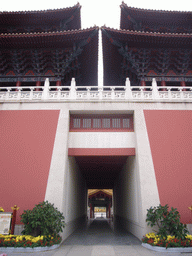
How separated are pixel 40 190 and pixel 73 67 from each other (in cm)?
850

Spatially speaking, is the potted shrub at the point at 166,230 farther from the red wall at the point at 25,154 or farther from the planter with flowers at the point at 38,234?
the red wall at the point at 25,154

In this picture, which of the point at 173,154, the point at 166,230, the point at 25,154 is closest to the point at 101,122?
the point at 173,154

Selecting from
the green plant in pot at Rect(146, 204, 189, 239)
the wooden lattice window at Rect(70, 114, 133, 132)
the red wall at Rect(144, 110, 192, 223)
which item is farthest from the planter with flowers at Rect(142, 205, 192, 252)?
the wooden lattice window at Rect(70, 114, 133, 132)

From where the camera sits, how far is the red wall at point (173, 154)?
7.31m

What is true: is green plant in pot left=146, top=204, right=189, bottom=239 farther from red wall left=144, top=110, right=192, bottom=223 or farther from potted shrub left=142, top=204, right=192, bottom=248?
red wall left=144, top=110, right=192, bottom=223

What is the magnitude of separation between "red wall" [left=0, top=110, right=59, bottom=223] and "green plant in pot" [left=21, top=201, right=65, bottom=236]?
93 cm

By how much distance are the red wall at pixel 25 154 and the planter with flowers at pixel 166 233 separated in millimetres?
4262

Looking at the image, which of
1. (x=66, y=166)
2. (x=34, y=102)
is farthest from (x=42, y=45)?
(x=66, y=166)

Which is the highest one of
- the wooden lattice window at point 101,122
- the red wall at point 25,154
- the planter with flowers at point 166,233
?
the wooden lattice window at point 101,122

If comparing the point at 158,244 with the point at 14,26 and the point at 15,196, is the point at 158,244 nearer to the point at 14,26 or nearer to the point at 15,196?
the point at 15,196

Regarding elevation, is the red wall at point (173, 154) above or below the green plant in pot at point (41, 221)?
above

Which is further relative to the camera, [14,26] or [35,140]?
[14,26]

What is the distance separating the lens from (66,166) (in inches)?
318

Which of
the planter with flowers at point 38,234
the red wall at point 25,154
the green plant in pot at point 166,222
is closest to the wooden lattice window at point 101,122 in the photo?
the red wall at point 25,154
